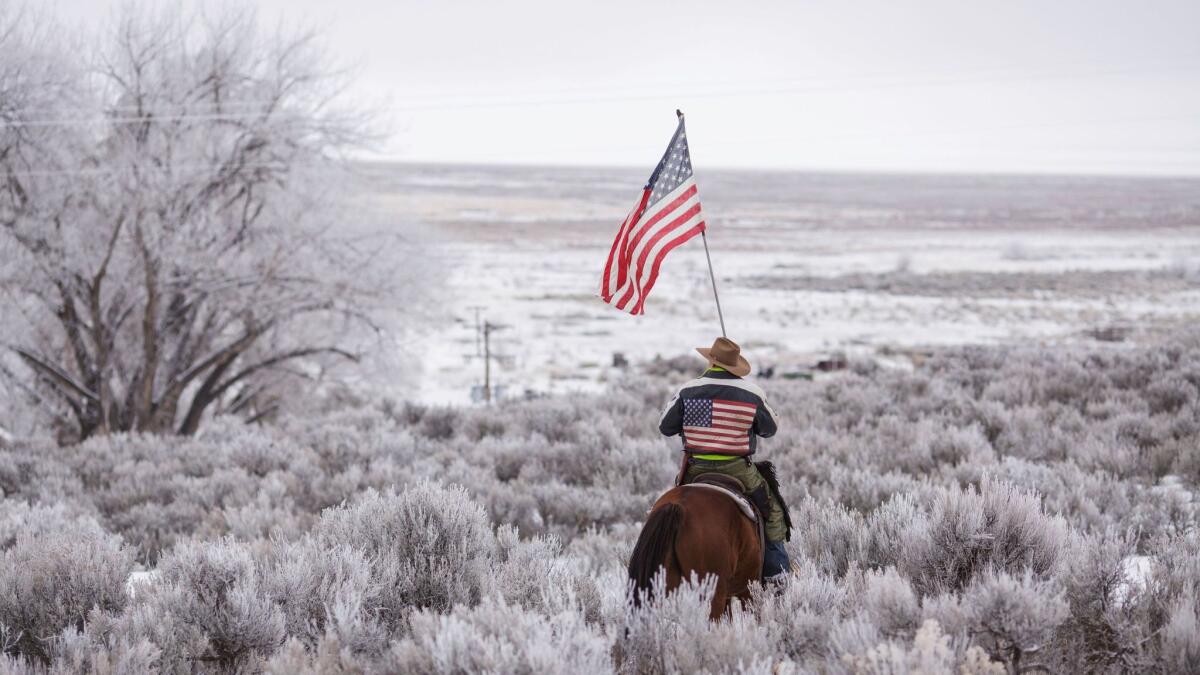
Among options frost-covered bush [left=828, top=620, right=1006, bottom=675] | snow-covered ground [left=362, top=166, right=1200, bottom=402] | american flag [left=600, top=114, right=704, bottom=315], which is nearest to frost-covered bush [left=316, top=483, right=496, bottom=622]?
american flag [left=600, top=114, right=704, bottom=315]

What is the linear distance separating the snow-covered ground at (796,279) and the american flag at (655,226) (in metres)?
14.3

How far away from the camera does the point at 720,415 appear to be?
4.34 meters

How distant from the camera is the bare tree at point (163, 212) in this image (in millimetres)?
14930

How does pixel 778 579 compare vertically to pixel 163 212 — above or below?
below

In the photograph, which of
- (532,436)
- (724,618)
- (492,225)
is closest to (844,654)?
(724,618)

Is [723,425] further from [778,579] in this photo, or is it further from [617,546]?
[617,546]

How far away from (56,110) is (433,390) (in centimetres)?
1055

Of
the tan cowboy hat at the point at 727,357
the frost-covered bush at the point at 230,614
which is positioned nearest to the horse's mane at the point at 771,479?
the tan cowboy hat at the point at 727,357

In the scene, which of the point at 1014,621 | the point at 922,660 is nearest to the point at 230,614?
the point at 922,660

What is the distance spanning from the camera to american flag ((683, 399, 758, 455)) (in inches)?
171

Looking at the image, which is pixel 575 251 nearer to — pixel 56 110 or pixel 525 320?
pixel 525 320

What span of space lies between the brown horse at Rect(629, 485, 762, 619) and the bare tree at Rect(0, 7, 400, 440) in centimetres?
1367

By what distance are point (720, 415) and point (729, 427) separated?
0.24ft

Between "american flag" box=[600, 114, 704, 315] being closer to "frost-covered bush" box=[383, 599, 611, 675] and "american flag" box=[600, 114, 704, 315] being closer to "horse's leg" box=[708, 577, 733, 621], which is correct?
"horse's leg" box=[708, 577, 733, 621]
